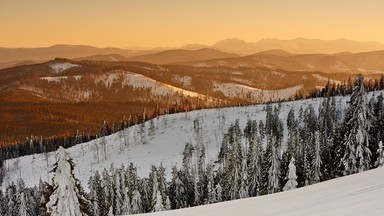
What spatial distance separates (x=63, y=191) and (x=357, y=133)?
28.0 metres

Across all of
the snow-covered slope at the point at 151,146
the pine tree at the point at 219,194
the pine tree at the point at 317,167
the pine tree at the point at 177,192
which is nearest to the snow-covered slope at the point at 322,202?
the pine tree at the point at 317,167

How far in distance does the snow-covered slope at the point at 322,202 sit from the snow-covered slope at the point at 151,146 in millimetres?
127925

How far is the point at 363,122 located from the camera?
3734 centimetres

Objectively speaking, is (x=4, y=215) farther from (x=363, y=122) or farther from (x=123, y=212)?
(x=363, y=122)

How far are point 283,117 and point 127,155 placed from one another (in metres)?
67.8

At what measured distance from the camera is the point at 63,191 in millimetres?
23672

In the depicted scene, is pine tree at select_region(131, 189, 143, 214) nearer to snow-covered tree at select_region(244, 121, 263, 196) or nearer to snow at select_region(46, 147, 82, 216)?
snow-covered tree at select_region(244, 121, 263, 196)

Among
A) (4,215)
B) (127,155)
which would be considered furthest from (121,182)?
(127,155)

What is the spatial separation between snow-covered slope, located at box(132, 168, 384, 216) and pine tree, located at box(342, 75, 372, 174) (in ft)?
79.1

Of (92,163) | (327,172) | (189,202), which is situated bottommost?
(92,163)

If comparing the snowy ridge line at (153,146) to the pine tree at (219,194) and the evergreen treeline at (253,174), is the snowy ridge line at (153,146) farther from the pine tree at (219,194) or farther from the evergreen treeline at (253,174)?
the pine tree at (219,194)

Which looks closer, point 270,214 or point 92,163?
point 270,214

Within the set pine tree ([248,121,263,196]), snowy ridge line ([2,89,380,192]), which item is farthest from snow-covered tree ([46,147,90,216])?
snowy ridge line ([2,89,380,192])

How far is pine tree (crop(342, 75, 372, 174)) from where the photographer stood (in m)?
37.1
